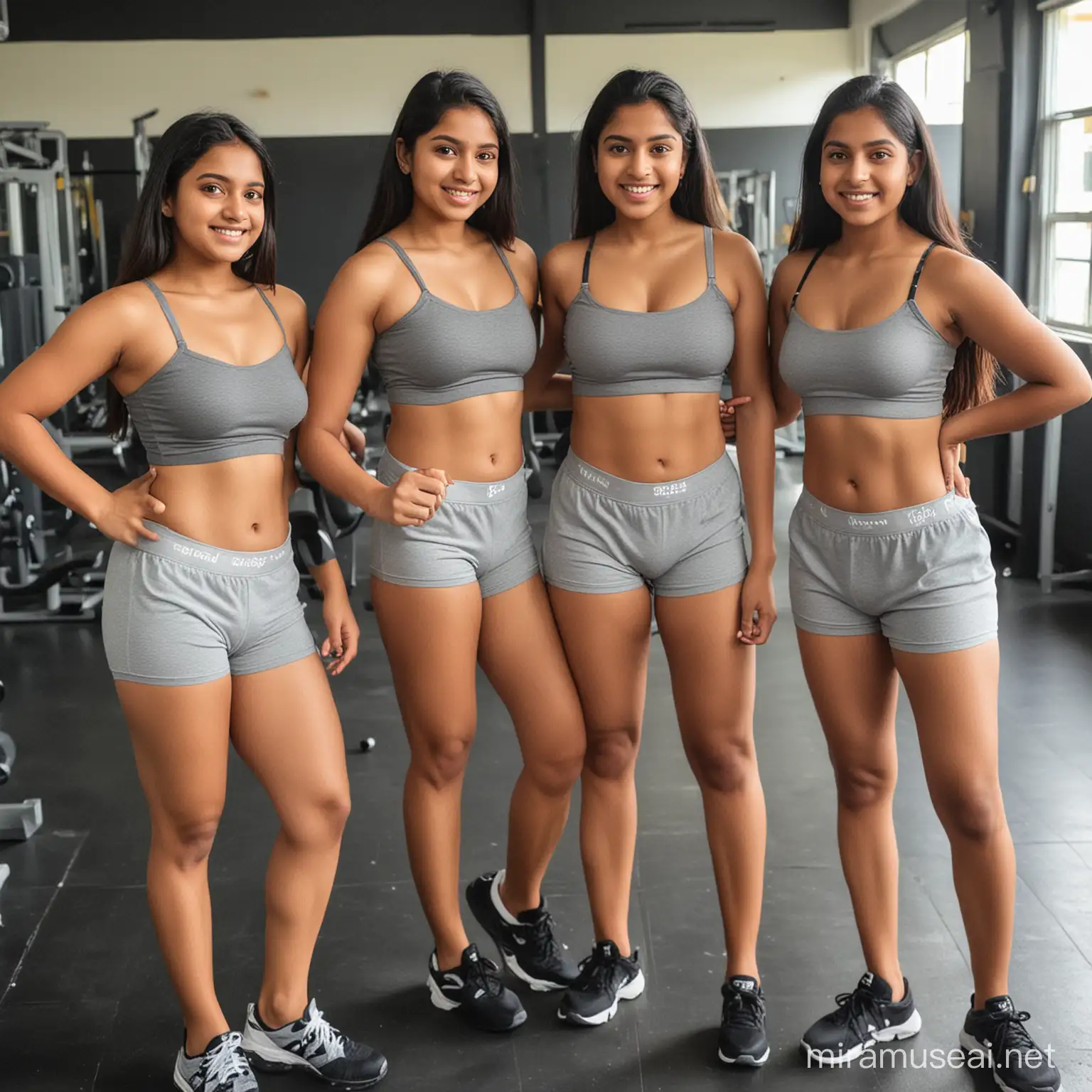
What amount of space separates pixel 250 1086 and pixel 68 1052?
456 mm

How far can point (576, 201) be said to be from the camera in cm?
238

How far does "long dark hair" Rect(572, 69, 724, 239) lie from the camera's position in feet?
7.22

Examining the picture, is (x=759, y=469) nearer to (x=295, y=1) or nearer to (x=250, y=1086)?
(x=250, y=1086)

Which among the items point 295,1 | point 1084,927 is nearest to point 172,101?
point 295,1

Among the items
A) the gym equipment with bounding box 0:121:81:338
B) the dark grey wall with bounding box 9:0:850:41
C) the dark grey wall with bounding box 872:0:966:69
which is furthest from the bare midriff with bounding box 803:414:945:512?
the dark grey wall with bounding box 9:0:850:41

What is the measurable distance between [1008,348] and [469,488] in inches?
36.2

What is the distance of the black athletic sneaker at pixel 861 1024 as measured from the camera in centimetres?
231

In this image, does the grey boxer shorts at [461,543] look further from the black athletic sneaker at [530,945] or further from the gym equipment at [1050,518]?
the gym equipment at [1050,518]

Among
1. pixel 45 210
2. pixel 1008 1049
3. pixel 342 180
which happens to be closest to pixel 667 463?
pixel 1008 1049

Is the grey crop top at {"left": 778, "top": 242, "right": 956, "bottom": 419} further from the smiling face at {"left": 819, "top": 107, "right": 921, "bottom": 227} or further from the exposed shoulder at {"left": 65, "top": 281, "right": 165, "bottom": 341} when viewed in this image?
the exposed shoulder at {"left": 65, "top": 281, "right": 165, "bottom": 341}

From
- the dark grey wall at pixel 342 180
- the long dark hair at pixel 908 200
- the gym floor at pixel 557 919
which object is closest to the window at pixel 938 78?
the dark grey wall at pixel 342 180

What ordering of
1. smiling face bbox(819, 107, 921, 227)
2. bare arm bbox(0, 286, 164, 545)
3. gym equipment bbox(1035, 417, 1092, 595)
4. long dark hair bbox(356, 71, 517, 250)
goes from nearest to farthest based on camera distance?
bare arm bbox(0, 286, 164, 545) → smiling face bbox(819, 107, 921, 227) → long dark hair bbox(356, 71, 517, 250) → gym equipment bbox(1035, 417, 1092, 595)

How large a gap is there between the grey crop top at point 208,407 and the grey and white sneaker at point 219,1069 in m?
0.99

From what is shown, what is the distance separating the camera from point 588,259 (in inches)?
90.2
